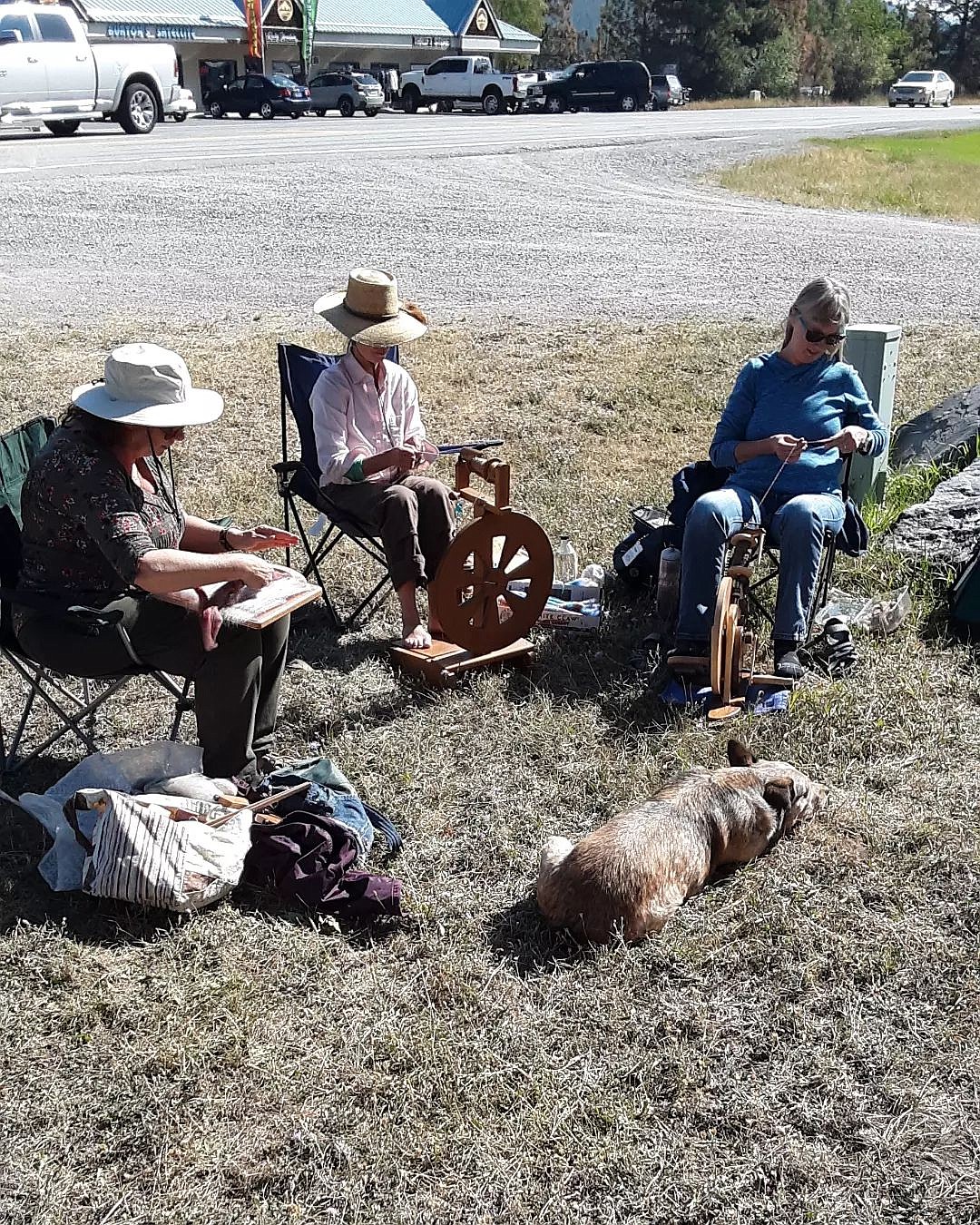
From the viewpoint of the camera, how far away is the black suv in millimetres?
37625

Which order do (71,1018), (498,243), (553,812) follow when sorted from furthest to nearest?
(498,243), (553,812), (71,1018)

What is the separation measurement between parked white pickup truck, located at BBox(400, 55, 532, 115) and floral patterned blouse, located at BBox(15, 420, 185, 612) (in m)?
36.0

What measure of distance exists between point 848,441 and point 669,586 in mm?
789

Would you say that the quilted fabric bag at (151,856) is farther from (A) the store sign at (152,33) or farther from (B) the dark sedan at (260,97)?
(A) the store sign at (152,33)

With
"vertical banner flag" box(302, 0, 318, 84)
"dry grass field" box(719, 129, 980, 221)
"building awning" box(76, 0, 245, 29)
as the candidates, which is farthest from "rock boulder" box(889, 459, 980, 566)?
"vertical banner flag" box(302, 0, 318, 84)

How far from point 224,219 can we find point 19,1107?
11784mm

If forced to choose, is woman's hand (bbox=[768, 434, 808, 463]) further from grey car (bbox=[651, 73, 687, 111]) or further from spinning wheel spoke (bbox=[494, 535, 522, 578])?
grey car (bbox=[651, 73, 687, 111])

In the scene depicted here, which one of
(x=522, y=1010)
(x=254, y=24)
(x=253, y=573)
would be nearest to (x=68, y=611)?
(x=253, y=573)

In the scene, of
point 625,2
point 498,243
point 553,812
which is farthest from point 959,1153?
point 625,2

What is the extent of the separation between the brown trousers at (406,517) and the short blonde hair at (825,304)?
4.62 ft

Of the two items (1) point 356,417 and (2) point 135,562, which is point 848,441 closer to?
(1) point 356,417

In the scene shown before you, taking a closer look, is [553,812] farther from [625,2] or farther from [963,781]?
[625,2]

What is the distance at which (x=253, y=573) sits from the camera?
329 cm

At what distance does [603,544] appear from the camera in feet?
18.7
